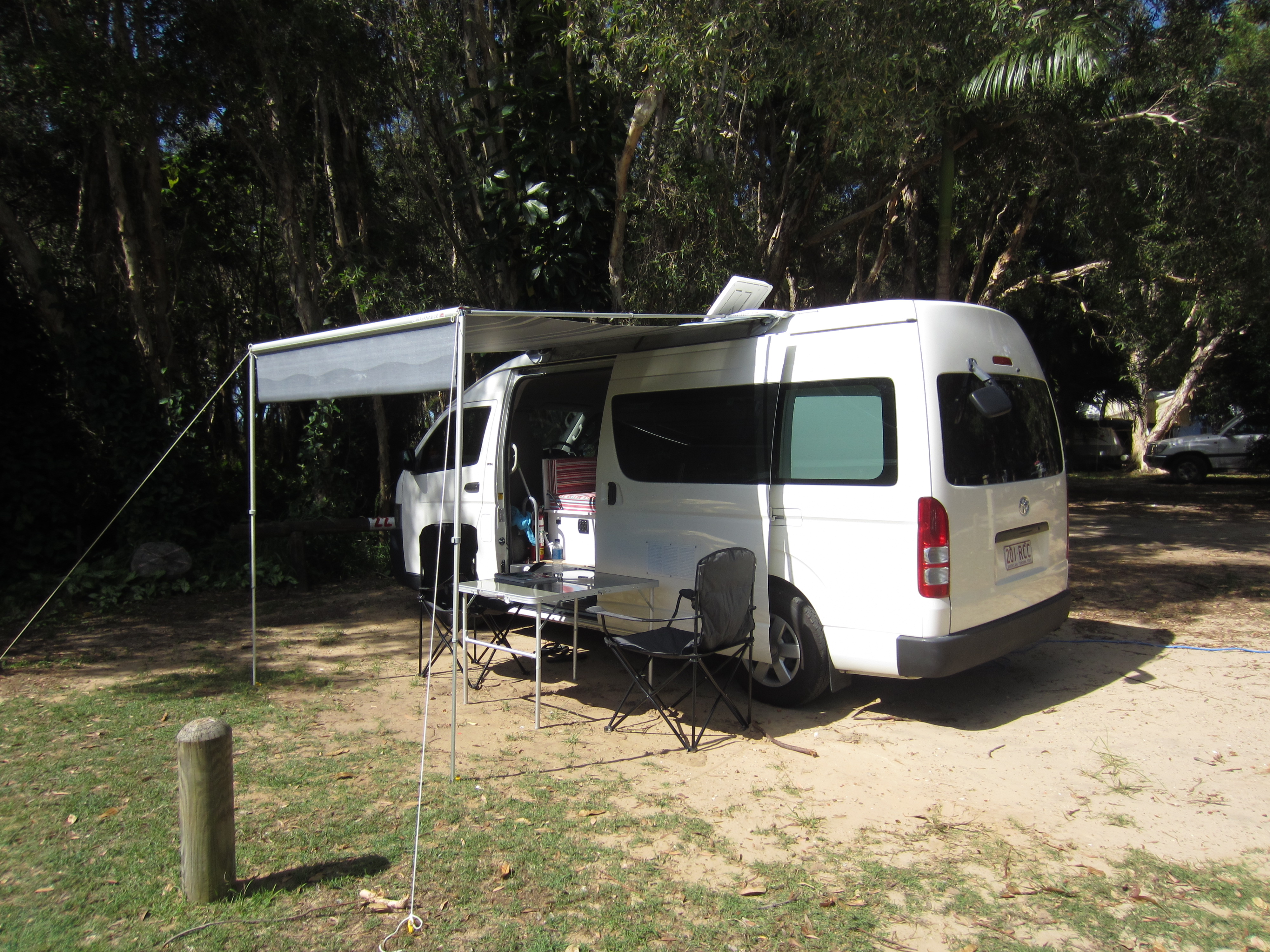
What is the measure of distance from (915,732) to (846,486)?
1440 millimetres

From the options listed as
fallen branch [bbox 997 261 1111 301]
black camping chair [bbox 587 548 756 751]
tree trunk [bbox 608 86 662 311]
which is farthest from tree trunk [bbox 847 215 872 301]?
black camping chair [bbox 587 548 756 751]

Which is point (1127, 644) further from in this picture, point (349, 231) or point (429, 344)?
point (349, 231)

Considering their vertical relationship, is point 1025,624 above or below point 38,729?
above

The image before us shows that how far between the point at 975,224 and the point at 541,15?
897 centimetres

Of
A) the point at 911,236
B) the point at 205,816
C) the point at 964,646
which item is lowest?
the point at 205,816

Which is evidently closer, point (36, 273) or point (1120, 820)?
point (1120, 820)

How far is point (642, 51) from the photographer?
808 centimetres

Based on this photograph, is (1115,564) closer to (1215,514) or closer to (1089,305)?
(1215,514)

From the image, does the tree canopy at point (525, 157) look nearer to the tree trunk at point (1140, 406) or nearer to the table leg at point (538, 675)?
the table leg at point (538, 675)

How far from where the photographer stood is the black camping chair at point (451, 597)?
19.6 ft

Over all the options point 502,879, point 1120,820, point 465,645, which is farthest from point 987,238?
point 502,879

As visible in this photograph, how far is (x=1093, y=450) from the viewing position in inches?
1024

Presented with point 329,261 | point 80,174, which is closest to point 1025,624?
point 329,261

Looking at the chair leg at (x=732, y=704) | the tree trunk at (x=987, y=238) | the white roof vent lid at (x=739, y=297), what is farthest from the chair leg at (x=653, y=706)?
the tree trunk at (x=987, y=238)
